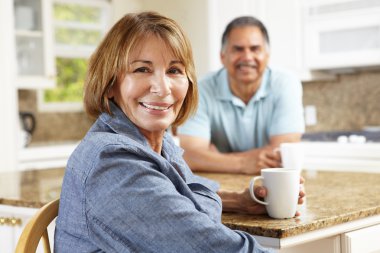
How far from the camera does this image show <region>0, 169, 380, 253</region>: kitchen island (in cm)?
133

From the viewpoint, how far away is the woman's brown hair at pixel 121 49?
126 cm

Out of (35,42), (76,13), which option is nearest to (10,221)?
(35,42)

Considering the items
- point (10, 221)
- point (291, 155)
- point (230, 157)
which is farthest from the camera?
point (230, 157)

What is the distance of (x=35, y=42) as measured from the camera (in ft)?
15.5

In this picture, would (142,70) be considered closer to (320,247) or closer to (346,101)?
(320,247)

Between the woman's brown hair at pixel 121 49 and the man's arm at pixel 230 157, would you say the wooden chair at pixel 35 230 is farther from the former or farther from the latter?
the man's arm at pixel 230 157

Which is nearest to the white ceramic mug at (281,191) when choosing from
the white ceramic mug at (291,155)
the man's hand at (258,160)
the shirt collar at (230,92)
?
the white ceramic mug at (291,155)

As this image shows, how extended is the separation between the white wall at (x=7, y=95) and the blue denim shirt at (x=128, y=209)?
10.3ft

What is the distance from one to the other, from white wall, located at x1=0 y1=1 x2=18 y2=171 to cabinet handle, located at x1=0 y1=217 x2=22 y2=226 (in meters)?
2.34

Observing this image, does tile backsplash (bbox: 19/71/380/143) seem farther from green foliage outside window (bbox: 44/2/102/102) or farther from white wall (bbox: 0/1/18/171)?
white wall (bbox: 0/1/18/171)

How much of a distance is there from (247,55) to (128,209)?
171cm

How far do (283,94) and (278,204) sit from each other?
1341 mm

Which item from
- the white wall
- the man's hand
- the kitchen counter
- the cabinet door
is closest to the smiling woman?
the cabinet door

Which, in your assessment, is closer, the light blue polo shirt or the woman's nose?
the woman's nose
